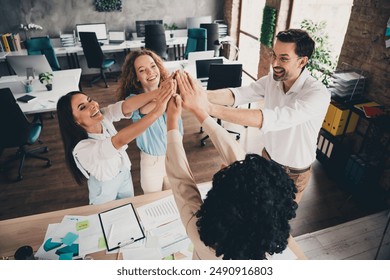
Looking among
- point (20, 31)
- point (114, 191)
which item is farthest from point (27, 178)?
point (20, 31)

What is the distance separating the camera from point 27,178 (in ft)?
11.8

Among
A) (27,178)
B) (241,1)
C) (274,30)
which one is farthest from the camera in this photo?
(241,1)

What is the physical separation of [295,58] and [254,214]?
133 centimetres

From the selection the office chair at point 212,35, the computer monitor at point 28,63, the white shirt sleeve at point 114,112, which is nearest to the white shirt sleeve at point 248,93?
the white shirt sleeve at point 114,112

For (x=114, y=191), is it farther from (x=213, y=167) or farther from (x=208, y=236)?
(x=213, y=167)

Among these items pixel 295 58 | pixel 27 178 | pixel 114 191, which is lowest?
pixel 27 178

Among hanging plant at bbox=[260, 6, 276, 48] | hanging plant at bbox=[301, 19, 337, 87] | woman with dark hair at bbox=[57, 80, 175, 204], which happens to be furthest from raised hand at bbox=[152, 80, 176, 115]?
hanging plant at bbox=[260, 6, 276, 48]

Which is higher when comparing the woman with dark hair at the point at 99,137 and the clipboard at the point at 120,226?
the woman with dark hair at the point at 99,137

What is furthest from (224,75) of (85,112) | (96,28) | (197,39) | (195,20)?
(96,28)

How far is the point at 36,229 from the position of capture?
165 centimetres

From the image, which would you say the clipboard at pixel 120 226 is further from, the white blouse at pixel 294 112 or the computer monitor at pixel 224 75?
the computer monitor at pixel 224 75

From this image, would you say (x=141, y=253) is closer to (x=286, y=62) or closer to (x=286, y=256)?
(x=286, y=256)

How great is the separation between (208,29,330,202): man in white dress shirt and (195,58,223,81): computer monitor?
233 cm

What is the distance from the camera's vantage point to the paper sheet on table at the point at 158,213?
168 cm
